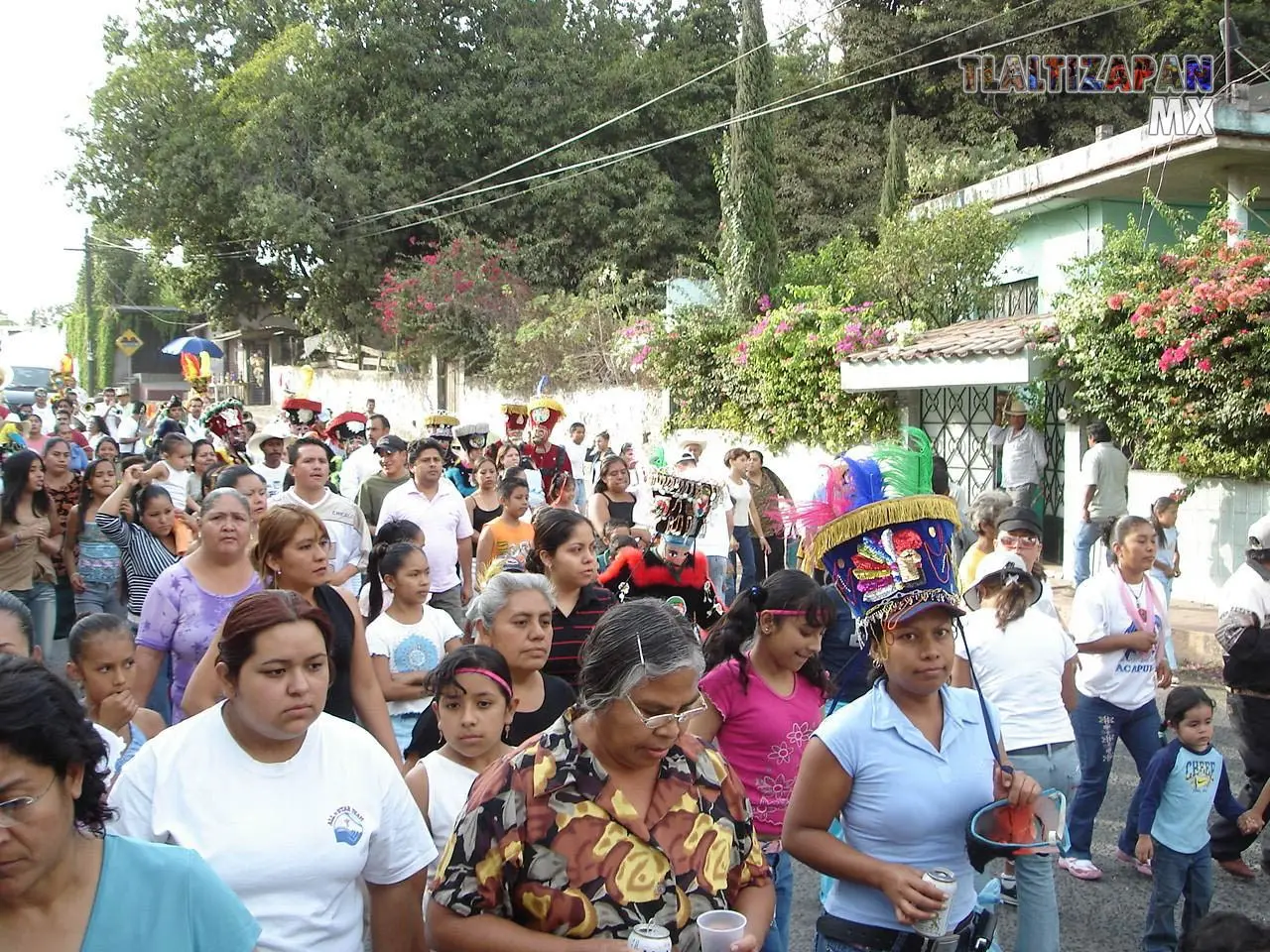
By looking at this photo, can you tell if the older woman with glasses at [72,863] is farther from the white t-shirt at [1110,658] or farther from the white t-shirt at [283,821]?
the white t-shirt at [1110,658]

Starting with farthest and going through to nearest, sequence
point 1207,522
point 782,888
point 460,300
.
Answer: point 460,300 < point 1207,522 < point 782,888

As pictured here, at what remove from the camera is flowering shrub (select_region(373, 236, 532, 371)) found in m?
27.0

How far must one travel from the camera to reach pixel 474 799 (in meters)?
2.31

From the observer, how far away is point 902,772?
2.88 metres

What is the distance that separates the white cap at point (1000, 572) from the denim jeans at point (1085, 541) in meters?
5.53

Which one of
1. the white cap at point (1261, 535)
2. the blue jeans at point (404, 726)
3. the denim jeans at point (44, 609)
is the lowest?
the blue jeans at point (404, 726)

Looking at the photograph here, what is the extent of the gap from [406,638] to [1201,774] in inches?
135

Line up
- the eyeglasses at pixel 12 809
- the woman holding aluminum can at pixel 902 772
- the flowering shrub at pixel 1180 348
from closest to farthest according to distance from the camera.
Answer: the eyeglasses at pixel 12 809, the woman holding aluminum can at pixel 902 772, the flowering shrub at pixel 1180 348

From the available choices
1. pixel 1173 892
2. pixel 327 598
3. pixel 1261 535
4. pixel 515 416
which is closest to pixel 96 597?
pixel 327 598

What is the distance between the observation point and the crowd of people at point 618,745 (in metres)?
2.22

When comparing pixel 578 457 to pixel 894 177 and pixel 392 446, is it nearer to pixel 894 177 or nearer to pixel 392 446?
pixel 392 446

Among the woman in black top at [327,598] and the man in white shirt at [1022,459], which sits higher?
the man in white shirt at [1022,459]

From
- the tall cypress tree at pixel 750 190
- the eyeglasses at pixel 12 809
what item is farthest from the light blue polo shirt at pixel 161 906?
the tall cypress tree at pixel 750 190

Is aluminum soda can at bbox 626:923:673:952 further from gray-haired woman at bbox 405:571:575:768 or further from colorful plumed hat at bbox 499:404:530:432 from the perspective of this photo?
colorful plumed hat at bbox 499:404:530:432
